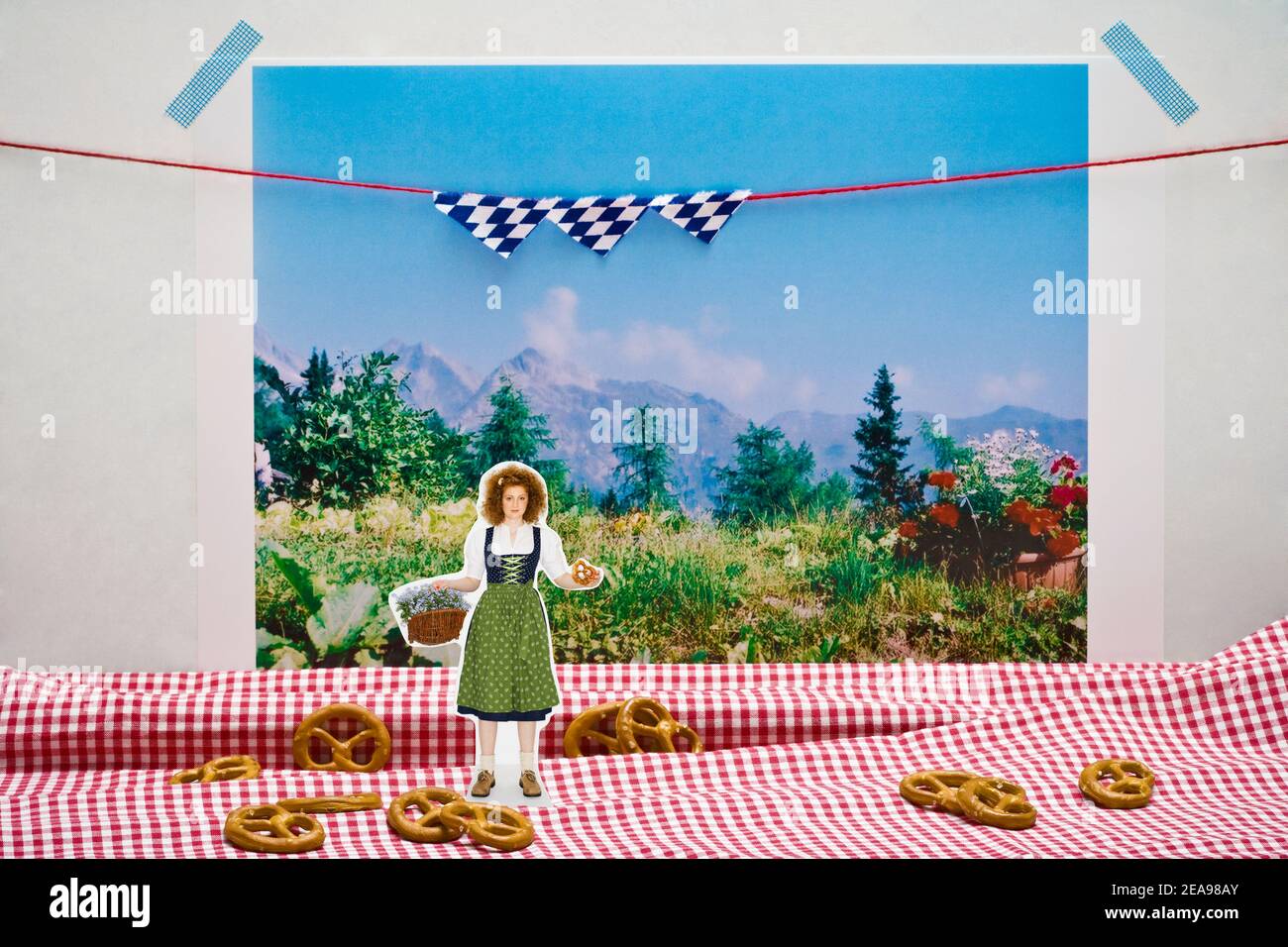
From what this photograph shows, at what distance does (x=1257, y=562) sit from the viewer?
10.3 feet

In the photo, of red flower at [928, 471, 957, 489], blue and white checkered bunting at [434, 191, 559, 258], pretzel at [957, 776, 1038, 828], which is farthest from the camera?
red flower at [928, 471, 957, 489]

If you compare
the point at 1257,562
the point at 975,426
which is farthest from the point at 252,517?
the point at 1257,562

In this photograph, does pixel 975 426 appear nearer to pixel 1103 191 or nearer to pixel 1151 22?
pixel 1103 191

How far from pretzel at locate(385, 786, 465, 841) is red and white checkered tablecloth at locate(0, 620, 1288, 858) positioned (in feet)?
0.11

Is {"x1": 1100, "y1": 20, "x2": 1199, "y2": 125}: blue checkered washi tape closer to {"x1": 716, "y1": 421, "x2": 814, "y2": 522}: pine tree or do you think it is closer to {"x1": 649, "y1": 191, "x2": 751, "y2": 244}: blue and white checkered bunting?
{"x1": 649, "y1": 191, "x2": 751, "y2": 244}: blue and white checkered bunting

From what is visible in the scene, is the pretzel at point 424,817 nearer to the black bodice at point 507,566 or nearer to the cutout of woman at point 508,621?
the cutout of woman at point 508,621

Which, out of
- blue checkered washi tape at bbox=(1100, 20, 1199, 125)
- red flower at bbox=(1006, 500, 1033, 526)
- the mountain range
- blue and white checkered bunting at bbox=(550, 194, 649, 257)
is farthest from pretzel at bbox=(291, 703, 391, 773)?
blue checkered washi tape at bbox=(1100, 20, 1199, 125)

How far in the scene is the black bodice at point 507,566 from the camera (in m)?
2.16

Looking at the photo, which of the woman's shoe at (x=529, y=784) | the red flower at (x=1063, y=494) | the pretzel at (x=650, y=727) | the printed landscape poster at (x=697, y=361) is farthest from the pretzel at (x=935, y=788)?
the red flower at (x=1063, y=494)

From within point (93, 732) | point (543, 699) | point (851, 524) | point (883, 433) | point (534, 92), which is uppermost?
point (534, 92)

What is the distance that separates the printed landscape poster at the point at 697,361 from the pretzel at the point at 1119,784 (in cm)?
85

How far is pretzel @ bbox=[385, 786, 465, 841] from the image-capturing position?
1.99 metres

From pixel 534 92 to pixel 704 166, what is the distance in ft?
Answer: 1.78

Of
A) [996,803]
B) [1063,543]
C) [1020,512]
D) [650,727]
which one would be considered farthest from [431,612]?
[1063,543]
